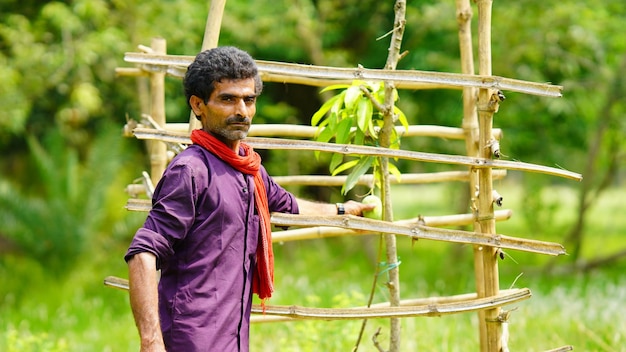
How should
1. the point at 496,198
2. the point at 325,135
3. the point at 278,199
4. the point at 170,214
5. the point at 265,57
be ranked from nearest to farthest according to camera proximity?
the point at 170,214, the point at 278,199, the point at 496,198, the point at 325,135, the point at 265,57

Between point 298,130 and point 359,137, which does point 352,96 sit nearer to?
point 359,137

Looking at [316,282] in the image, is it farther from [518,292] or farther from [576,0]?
[518,292]

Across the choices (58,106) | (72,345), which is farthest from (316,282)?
(58,106)

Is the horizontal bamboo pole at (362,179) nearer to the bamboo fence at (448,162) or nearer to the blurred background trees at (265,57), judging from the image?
the bamboo fence at (448,162)

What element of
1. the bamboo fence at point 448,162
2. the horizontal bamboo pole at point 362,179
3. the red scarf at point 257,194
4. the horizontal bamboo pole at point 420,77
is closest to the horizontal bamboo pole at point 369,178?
the horizontal bamboo pole at point 362,179

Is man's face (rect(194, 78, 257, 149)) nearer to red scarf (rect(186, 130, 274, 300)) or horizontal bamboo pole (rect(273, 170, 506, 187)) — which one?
red scarf (rect(186, 130, 274, 300))

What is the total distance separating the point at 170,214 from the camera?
2393 millimetres

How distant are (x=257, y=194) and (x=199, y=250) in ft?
1.05

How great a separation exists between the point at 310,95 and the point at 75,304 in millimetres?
4728

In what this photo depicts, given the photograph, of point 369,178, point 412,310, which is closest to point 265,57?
point 369,178

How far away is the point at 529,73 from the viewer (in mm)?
8836

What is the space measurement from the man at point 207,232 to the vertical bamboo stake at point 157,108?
37.2 inches

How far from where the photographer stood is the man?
7.75 ft

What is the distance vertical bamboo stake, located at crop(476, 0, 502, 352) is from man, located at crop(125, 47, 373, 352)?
35.8 inches
